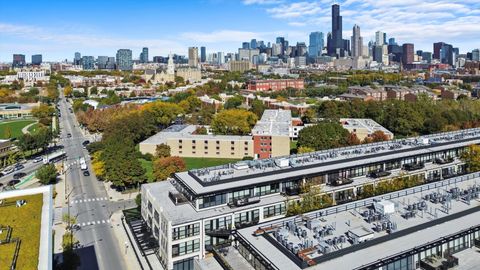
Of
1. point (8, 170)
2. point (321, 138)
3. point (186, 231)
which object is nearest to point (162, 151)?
point (8, 170)

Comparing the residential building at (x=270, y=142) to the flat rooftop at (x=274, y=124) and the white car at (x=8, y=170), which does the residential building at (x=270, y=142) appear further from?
the white car at (x=8, y=170)

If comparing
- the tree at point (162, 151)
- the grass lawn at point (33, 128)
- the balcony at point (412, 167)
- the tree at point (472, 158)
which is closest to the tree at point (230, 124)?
the tree at point (162, 151)

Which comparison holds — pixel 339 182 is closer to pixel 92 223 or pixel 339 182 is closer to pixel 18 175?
pixel 92 223

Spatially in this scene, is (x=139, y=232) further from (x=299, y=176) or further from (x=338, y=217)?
(x=338, y=217)

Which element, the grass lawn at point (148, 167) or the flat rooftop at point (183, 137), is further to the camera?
the flat rooftop at point (183, 137)

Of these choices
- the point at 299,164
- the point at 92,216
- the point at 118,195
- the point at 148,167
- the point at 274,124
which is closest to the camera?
the point at 299,164

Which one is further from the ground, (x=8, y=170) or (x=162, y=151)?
(x=162, y=151)
